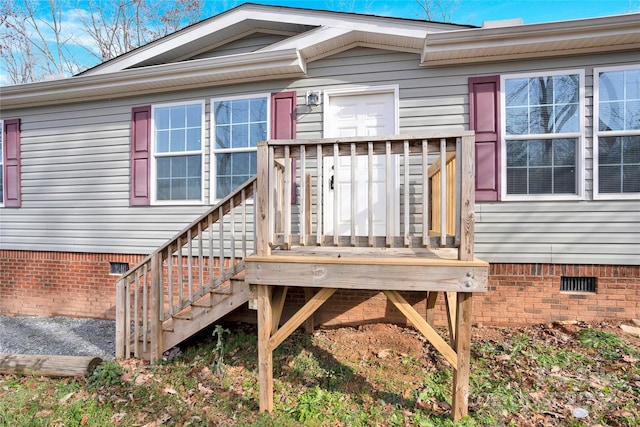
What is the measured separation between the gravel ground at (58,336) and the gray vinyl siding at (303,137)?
1150 mm

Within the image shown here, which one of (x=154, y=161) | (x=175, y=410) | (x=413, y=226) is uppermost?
(x=154, y=161)

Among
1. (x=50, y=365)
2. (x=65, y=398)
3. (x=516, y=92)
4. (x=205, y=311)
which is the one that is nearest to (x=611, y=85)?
(x=516, y=92)

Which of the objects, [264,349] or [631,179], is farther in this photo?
[631,179]

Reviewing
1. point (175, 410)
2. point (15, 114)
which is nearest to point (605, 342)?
point (175, 410)

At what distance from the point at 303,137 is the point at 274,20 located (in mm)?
1758

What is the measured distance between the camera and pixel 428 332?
2.29 metres

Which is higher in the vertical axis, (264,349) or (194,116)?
(194,116)

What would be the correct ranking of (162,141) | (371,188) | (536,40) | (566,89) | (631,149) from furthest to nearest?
(162,141) < (566,89) < (631,149) < (536,40) < (371,188)

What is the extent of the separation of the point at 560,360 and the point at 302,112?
4033mm

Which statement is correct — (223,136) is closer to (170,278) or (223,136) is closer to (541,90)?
(170,278)

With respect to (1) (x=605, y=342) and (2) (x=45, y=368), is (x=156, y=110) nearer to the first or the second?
(2) (x=45, y=368)

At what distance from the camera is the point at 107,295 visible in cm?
482

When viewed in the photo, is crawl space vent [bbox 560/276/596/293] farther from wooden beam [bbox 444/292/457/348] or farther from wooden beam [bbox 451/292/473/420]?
wooden beam [bbox 451/292/473/420]

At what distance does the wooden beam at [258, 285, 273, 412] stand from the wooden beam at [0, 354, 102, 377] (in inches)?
80.1
